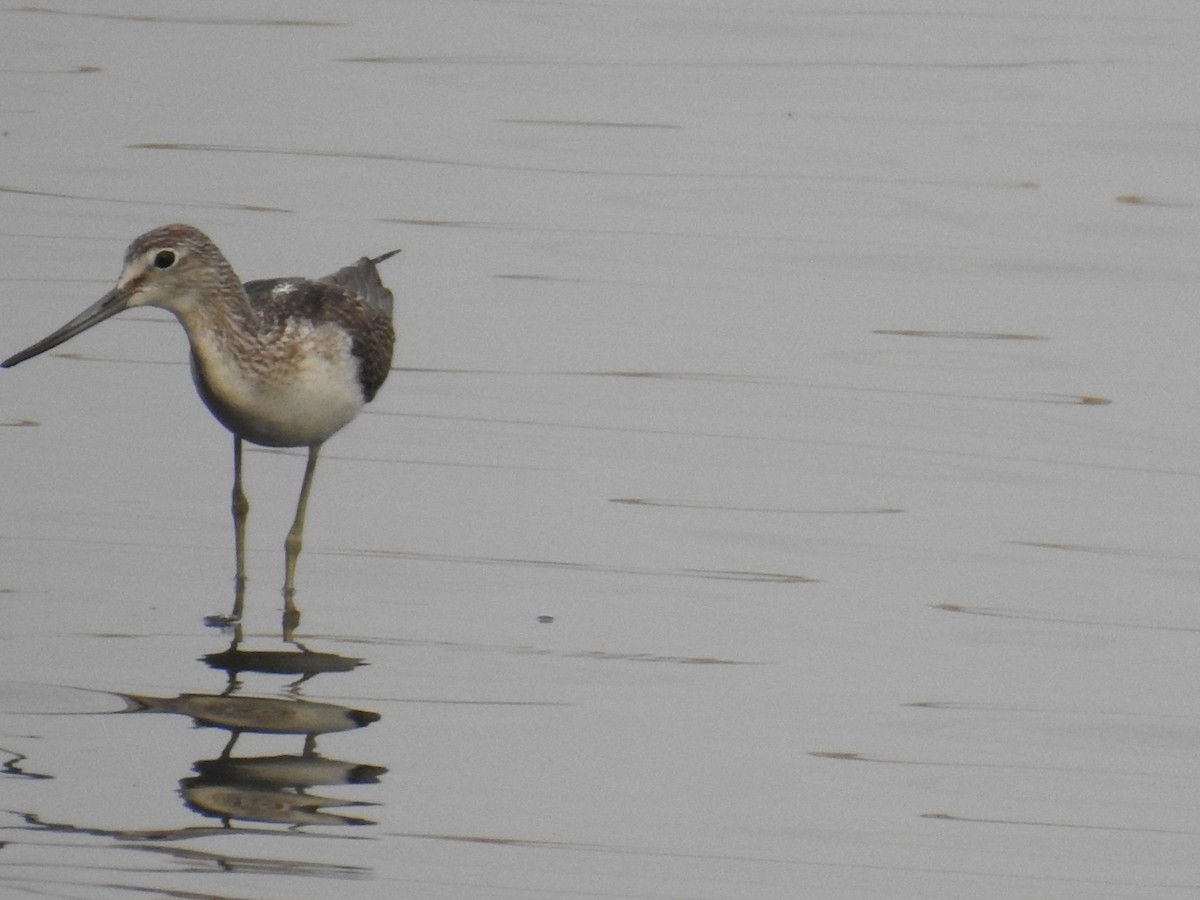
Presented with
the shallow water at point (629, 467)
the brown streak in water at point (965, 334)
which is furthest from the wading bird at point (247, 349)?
the brown streak in water at point (965, 334)

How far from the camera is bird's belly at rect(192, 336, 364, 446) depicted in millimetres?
8297

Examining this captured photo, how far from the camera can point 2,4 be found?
16.3 meters

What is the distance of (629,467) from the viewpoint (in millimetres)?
9500

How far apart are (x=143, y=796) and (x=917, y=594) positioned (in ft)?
9.67

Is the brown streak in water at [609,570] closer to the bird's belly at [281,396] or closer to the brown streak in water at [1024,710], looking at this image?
the bird's belly at [281,396]

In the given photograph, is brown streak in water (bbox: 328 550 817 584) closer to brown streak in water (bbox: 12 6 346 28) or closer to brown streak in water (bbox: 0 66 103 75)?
brown streak in water (bbox: 0 66 103 75)

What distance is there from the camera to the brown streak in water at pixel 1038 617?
26.7 ft

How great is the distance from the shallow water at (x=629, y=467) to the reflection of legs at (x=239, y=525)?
2.7 inches

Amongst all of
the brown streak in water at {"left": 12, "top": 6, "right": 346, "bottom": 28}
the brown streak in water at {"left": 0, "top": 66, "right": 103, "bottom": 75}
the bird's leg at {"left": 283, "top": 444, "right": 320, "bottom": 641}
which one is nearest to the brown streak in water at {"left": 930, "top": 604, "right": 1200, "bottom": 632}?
the bird's leg at {"left": 283, "top": 444, "right": 320, "bottom": 641}

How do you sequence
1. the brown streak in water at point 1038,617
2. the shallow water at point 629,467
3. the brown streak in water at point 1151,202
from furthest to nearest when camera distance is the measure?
1. the brown streak in water at point 1151,202
2. the brown streak in water at point 1038,617
3. the shallow water at point 629,467

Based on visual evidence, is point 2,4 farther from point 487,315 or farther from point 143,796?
point 143,796

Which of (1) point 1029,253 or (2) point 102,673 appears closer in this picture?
(2) point 102,673

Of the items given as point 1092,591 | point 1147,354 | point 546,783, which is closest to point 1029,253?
point 1147,354

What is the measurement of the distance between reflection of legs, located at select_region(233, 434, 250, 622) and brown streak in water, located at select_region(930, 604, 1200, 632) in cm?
229
